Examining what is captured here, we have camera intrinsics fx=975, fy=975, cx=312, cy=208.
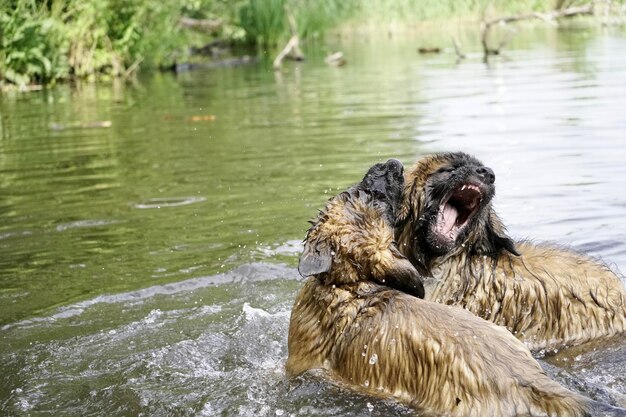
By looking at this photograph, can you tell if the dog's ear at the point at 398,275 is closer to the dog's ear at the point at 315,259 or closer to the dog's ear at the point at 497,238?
the dog's ear at the point at 315,259

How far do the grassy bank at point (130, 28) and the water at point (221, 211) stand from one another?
300 centimetres

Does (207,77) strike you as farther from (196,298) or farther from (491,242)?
(491,242)

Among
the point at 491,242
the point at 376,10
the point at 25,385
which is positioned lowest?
the point at 25,385

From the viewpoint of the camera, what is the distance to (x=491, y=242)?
6.12 m

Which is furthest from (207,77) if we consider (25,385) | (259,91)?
(25,385)

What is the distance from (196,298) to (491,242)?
108 inches

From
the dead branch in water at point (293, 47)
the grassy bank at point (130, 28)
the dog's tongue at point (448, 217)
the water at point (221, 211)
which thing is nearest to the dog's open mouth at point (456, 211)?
the dog's tongue at point (448, 217)

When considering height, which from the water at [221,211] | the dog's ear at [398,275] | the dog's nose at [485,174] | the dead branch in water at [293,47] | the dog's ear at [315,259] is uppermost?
the dead branch in water at [293,47]

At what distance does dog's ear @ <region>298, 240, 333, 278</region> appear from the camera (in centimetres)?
509

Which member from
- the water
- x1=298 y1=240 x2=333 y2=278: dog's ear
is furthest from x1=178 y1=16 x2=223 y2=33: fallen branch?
x1=298 y1=240 x2=333 y2=278: dog's ear

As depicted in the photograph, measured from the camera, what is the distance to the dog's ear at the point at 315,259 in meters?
5.09

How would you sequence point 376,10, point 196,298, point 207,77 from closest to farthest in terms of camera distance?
point 196,298, point 207,77, point 376,10

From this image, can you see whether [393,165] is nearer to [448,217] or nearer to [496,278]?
[448,217]

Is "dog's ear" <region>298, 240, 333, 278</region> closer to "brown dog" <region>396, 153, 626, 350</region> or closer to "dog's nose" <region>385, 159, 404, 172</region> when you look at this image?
"dog's nose" <region>385, 159, 404, 172</region>
